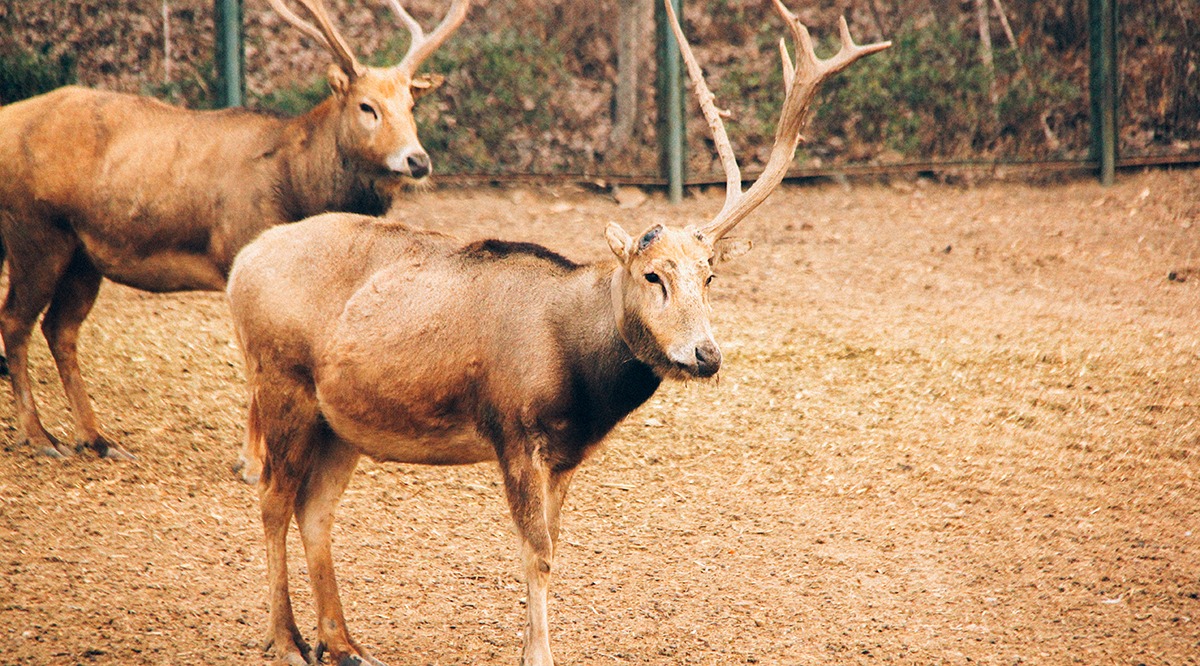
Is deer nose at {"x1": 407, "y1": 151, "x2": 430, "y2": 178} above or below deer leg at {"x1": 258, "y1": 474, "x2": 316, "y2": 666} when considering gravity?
above

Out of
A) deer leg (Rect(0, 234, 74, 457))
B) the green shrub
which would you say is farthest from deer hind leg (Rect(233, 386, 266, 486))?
the green shrub

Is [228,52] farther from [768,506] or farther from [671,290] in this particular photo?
[671,290]

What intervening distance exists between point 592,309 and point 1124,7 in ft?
32.0

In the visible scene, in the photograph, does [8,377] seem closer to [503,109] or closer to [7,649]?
[7,649]

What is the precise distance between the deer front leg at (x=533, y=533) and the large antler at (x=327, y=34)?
3712mm

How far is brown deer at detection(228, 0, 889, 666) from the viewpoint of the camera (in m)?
4.96

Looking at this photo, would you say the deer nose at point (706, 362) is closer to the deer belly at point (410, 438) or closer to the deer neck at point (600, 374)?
the deer neck at point (600, 374)

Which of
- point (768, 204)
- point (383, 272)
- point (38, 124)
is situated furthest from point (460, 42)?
point (383, 272)

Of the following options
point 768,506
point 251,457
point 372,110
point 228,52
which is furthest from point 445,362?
point 228,52

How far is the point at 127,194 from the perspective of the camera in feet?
24.6

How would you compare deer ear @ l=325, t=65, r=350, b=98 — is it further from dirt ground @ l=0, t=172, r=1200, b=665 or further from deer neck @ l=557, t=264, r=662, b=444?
deer neck @ l=557, t=264, r=662, b=444

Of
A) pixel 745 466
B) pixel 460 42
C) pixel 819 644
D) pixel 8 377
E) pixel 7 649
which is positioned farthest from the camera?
pixel 460 42

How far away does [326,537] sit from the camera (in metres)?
5.32

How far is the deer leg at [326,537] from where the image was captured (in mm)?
5180
